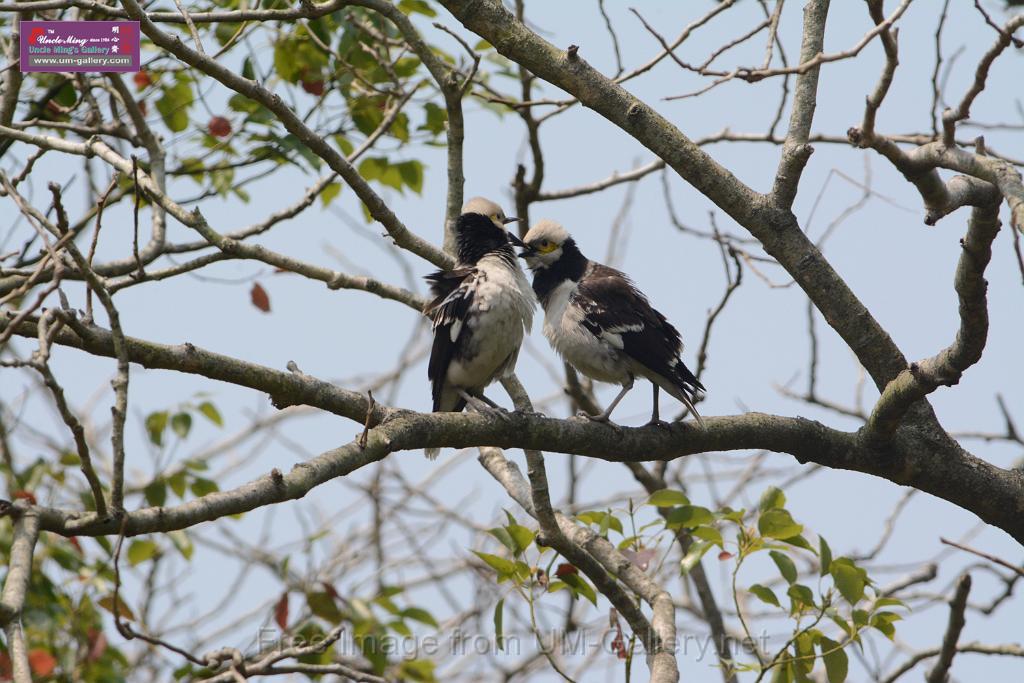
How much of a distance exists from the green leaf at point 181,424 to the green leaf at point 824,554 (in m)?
4.45

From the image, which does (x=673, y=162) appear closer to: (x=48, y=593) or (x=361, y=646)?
(x=361, y=646)

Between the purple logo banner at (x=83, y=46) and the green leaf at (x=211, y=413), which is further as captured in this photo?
the green leaf at (x=211, y=413)

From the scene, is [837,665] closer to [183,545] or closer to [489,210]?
[489,210]

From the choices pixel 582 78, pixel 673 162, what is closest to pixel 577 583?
pixel 673 162

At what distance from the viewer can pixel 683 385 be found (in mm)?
5965

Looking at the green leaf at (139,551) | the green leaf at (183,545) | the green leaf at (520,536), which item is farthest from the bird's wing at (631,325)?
the green leaf at (139,551)

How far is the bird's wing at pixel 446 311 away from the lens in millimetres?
6129

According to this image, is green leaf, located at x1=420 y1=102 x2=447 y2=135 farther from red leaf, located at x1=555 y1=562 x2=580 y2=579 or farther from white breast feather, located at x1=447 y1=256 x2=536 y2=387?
red leaf, located at x1=555 y1=562 x2=580 y2=579

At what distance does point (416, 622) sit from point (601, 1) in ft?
12.5

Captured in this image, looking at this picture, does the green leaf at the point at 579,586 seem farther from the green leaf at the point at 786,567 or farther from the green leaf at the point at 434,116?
the green leaf at the point at 434,116

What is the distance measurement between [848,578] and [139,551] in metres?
4.76

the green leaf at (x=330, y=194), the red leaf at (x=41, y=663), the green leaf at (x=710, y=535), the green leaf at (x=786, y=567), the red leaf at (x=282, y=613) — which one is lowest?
the green leaf at (x=786, y=567)

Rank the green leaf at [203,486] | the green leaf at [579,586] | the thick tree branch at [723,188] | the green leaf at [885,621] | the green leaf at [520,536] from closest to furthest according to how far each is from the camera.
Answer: the thick tree branch at [723,188] < the green leaf at [885,621] < the green leaf at [520,536] < the green leaf at [579,586] < the green leaf at [203,486]

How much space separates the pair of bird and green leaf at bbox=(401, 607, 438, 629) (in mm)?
1064
